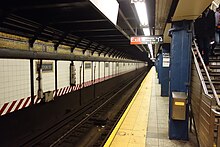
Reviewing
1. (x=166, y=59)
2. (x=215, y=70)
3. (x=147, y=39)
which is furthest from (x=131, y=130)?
(x=166, y=59)

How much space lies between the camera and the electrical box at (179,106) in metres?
3.94

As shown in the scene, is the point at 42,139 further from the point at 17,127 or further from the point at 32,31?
the point at 32,31

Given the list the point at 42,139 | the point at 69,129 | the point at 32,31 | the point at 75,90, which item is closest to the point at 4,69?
the point at 32,31

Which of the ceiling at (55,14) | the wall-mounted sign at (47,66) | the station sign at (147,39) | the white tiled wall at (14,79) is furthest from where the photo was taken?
the station sign at (147,39)

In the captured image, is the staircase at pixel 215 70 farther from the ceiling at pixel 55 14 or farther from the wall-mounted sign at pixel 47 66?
the wall-mounted sign at pixel 47 66

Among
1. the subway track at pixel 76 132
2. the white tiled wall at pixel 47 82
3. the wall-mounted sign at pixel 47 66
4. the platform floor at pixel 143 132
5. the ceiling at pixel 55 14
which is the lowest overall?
the subway track at pixel 76 132

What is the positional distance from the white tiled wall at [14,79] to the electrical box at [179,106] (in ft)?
12.6

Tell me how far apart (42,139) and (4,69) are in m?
2.13

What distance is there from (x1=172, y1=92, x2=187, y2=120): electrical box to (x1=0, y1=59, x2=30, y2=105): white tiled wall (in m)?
3.83

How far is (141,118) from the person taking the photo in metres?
5.57

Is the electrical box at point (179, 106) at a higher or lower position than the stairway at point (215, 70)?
lower

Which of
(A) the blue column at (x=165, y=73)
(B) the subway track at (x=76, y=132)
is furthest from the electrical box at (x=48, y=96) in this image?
(A) the blue column at (x=165, y=73)

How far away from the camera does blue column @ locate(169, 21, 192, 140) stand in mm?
4105

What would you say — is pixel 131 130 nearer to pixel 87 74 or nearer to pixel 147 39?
pixel 147 39
